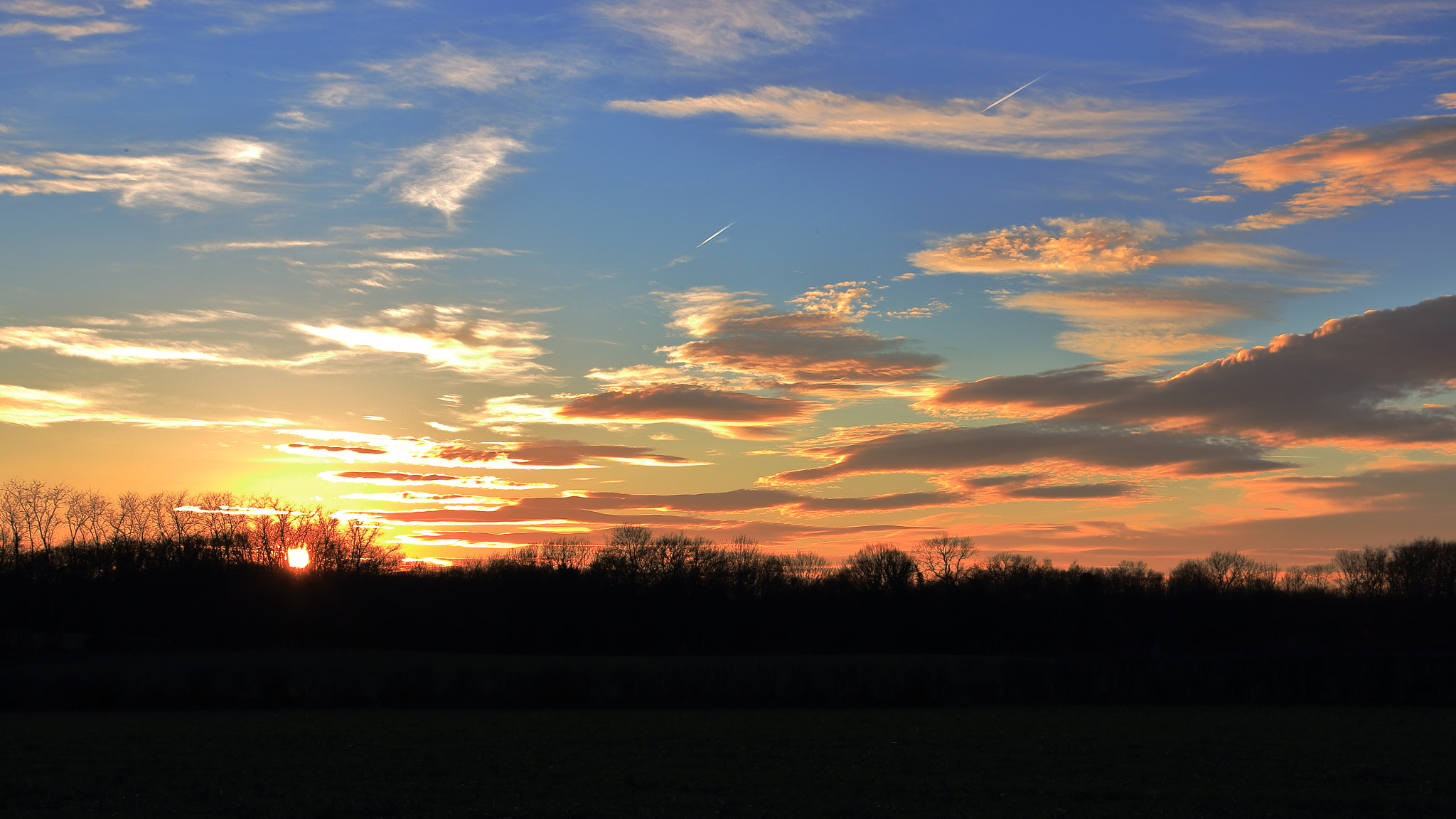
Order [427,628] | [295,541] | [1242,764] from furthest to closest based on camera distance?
[295,541] < [427,628] < [1242,764]

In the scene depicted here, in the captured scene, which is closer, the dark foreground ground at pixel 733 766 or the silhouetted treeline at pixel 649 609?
the dark foreground ground at pixel 733 766

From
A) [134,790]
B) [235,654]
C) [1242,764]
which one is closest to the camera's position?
[134,790]

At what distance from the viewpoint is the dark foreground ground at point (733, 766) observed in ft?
66.8

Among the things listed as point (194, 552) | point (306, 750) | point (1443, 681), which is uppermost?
point (194, 552)

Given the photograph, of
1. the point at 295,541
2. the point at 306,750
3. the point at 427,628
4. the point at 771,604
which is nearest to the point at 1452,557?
the point at 771,604

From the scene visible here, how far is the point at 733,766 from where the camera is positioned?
26297 millimetres

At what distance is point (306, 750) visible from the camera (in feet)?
97.6

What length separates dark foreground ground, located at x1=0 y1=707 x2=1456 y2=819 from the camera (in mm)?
20375

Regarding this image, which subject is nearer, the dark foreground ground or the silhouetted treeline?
the dark foreground ground

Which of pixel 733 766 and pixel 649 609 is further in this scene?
pixel 649 609

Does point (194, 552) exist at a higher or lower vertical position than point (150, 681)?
higher

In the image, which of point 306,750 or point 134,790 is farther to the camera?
point 306,750

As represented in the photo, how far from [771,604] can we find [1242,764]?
91.3 metres

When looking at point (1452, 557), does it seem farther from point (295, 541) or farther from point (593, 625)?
point (295, 541)
